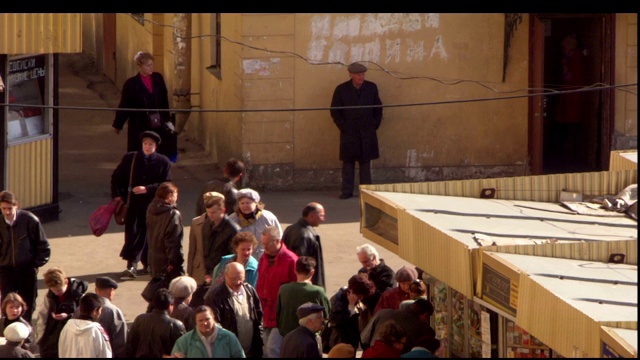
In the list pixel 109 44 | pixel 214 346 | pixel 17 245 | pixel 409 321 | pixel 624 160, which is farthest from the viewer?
pixel 109 44

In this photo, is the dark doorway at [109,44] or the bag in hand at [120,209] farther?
the dark doorway at [109,44]

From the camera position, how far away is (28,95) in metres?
15.6

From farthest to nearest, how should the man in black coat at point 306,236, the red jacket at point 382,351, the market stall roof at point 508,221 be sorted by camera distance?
1. the man in black coat at point 306,236
2. the market stall roof at point 508,221
3. the red jacket at point 382,351

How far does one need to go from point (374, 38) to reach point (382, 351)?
9.11m

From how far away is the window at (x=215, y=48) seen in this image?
63.6 ft

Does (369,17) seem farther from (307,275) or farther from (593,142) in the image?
(307,275)

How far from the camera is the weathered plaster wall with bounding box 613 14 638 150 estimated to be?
58.4ft

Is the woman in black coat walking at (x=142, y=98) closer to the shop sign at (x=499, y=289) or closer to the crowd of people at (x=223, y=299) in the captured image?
the crowd of people at (x=223, y=299)

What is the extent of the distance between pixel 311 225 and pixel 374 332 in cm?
173

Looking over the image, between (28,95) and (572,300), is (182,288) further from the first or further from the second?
(28,95)

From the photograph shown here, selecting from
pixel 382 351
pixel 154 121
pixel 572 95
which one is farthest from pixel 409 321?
pixel 572 95

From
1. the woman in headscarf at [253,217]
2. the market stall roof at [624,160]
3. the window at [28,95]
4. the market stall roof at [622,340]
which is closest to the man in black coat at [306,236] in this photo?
the woman in headscarf at [253,217]

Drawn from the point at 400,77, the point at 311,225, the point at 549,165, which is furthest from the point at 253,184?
the point at 311,225

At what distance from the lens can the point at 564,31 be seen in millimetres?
19781
